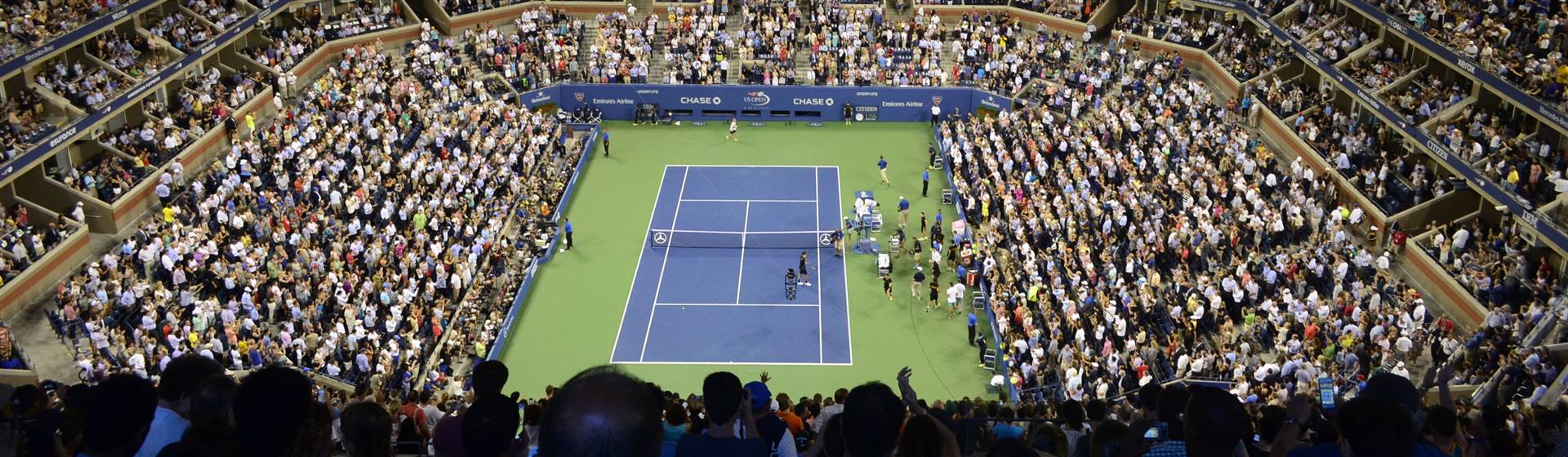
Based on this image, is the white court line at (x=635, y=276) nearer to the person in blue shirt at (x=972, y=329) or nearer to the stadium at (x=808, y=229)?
the stadium at (x=808, y=229)

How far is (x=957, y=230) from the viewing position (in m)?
40.3

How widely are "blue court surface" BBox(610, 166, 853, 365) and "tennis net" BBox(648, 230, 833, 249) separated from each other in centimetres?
4

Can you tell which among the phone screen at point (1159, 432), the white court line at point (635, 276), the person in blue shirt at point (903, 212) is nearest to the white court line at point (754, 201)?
the white court line at point (635, 276)

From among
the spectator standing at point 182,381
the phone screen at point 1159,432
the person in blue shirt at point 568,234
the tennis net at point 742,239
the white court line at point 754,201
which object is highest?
the spectator standing at point 182,381

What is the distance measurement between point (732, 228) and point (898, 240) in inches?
209

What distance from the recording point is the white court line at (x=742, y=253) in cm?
3872

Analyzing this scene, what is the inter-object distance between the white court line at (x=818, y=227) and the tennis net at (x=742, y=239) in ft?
1.51

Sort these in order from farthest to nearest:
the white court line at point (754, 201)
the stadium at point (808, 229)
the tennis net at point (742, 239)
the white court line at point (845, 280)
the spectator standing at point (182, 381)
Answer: the white court line at point (754, 201)
the tennis net at point (742, 239)
the white court line at point (845, 280)
the stadium at point (808, 229)
the spectator standing at point (182, 381)

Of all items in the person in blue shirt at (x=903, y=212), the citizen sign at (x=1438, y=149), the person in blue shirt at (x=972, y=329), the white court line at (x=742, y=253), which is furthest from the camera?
the person in blue shirt at (x=903, y=212)

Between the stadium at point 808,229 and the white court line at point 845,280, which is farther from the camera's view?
the white court line at point 845,280

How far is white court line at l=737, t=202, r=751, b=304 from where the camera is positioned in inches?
1524

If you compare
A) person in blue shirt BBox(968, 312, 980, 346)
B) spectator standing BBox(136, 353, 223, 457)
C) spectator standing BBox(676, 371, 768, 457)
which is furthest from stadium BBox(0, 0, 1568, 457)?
spectator standing BBox(676, 371, 768, 457)

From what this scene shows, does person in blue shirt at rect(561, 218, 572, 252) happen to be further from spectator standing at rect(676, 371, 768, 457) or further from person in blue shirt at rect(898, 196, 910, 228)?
spectator standing at rect(676, 371, 768, 457)

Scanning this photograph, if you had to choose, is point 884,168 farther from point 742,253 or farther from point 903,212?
point 742,253
